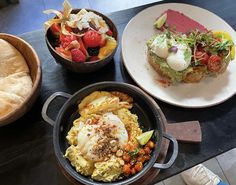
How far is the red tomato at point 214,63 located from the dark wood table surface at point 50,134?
0.44 ft

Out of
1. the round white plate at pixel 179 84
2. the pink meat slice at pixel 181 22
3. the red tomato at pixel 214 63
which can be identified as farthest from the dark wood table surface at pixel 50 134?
the pink meat slice at pixel 181 22

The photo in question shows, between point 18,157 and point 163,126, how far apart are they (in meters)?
0.48

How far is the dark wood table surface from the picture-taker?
941mm

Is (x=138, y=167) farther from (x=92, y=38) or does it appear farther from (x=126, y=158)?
(x=92, y=38)

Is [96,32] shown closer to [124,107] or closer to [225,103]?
[124,107]

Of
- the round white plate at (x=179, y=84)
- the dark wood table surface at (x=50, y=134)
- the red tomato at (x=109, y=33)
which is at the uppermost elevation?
the red tomato at (x=109, y=33)

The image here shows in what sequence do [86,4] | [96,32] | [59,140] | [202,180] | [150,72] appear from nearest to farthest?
[59,140] < [96,32] < [150,72] < [202,180] < [86,4]

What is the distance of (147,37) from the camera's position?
1265 mm

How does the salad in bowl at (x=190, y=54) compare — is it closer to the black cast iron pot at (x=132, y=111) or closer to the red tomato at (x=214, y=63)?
the red tomato at (x=214, y=63)

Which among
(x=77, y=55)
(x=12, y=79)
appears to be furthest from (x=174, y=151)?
(x=12, y=79)

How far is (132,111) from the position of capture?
1.04 meters

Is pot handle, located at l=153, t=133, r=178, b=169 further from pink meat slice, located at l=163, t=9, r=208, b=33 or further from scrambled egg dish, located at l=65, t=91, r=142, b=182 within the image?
pink meat slice, located at l=163, t=9, r=208, b=33

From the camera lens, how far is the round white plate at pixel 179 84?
43.6 inches

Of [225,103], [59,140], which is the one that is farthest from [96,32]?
[225,103]
